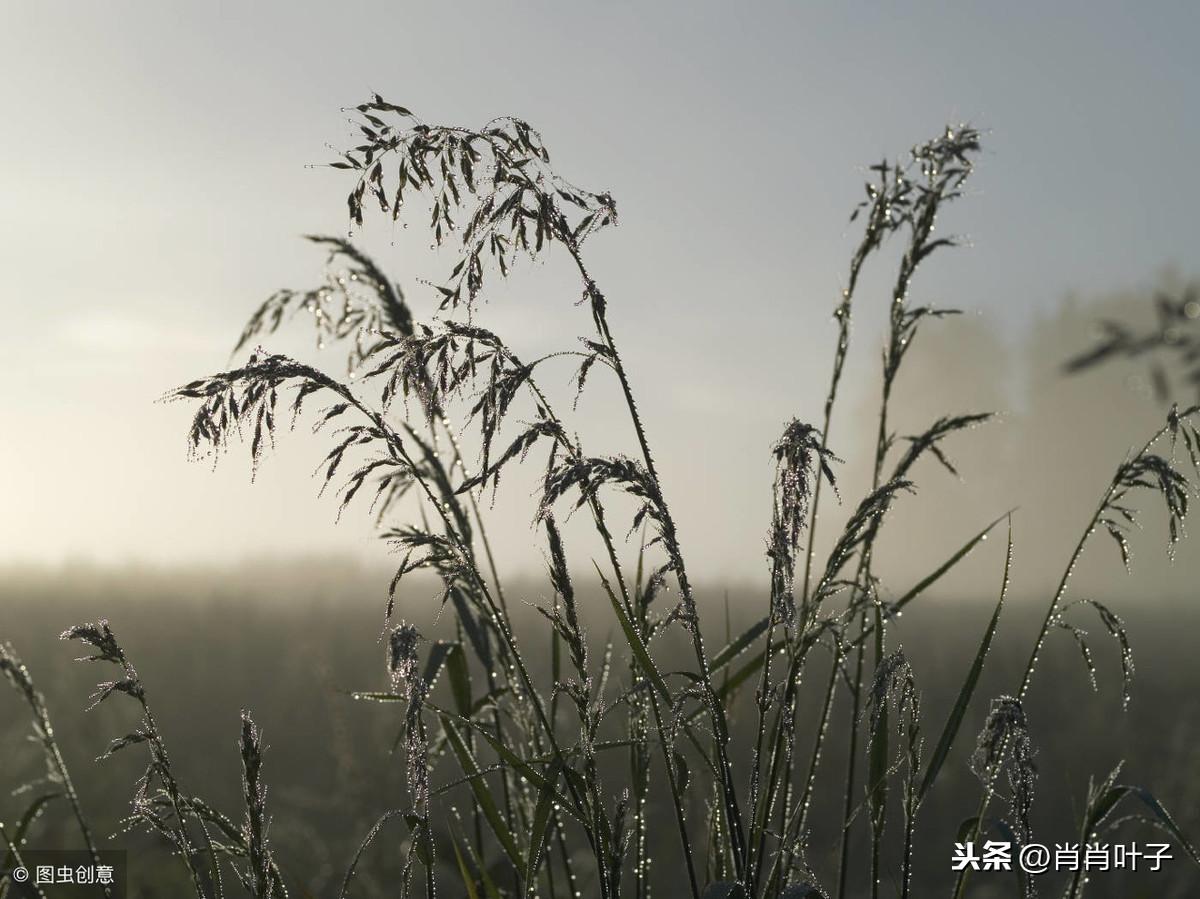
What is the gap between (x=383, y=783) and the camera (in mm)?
9203

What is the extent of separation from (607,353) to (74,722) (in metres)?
10.0

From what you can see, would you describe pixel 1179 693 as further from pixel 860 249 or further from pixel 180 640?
pixel 860 249

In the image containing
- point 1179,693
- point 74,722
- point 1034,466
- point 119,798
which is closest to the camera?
point 119,798

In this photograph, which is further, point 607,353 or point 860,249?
point 860,249

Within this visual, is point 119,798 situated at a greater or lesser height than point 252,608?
lesser

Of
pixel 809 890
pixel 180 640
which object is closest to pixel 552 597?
pixel 809 890

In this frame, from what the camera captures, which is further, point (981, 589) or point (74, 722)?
point (981, 589)

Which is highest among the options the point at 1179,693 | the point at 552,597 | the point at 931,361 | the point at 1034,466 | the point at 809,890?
the point at 931,361

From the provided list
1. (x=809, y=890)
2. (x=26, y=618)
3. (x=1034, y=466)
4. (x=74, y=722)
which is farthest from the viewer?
(x=1034, y=466)

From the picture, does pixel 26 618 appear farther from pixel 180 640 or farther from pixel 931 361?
pixel 931 361

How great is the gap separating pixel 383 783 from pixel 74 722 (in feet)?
11.4

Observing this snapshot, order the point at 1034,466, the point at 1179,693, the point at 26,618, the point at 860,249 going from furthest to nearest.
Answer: the point at 1034,466 → the point at 26,618 → the point at 1179,693 → the point at 860,249

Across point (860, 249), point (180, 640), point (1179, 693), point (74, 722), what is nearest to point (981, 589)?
point (1179, 693)

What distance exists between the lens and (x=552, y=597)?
Result: 2.42m
